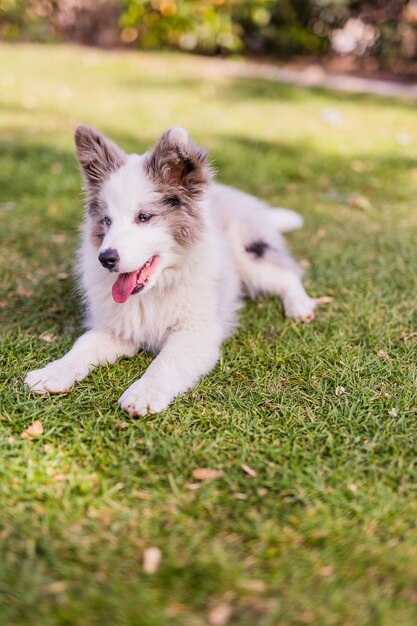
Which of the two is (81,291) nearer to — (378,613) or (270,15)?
(378,613)

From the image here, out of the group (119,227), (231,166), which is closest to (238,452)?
(119,227)

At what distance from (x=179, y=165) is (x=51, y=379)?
1.33 m

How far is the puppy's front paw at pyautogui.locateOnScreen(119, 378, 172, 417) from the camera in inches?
114

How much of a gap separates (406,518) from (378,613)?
48 cm

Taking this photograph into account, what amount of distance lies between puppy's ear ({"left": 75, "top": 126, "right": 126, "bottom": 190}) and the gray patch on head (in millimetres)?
225

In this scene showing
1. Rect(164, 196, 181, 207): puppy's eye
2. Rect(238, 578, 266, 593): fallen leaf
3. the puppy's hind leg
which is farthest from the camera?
the puppy's hind leg

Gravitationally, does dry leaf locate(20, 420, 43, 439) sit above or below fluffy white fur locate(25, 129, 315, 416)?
below

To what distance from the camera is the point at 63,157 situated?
7.27 metres

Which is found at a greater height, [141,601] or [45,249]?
[141,601]

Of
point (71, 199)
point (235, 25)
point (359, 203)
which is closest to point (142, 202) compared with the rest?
point (71, 199)

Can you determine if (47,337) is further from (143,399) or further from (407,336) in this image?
(407,336)

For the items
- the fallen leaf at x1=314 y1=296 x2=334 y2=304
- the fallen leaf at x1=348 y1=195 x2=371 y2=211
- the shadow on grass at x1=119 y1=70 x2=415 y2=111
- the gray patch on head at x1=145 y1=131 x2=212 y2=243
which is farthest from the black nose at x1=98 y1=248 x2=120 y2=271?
the shadow on grass at x1=119 y1=70 x2=415 y2=111

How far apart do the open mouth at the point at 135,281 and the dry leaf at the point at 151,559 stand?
1.44 metres

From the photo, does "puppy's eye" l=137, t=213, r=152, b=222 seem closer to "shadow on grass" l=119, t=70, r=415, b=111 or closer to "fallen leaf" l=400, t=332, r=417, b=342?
"fallen leaf" l=400, t=332, r=417, b=342
